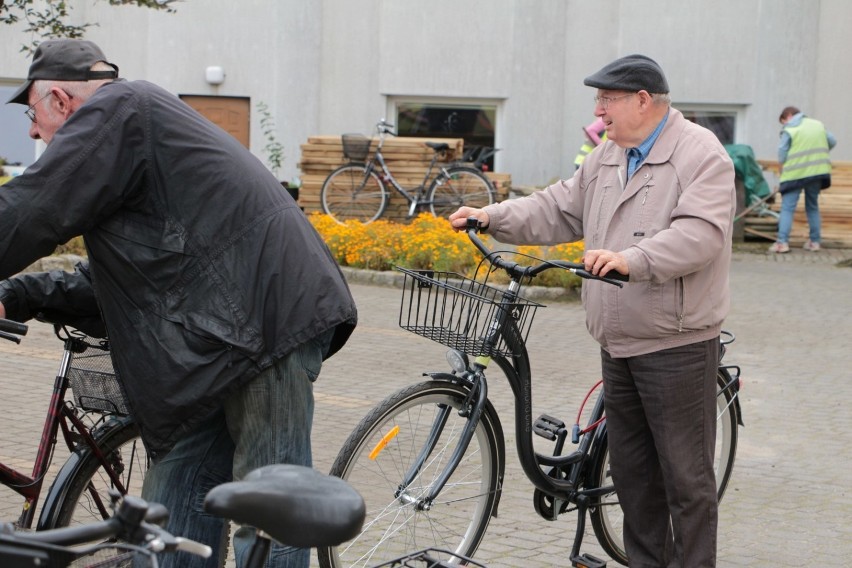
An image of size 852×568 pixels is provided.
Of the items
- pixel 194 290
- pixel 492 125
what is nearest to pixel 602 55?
pixel 492 125

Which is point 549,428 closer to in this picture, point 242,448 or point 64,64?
point 242,448

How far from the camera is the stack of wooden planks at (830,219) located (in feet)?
55.9

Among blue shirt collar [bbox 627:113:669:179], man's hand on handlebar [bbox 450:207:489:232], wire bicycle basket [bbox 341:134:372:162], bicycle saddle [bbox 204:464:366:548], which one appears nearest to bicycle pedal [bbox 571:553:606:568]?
man's hand on handlebar [bbox 450:207:489:232]

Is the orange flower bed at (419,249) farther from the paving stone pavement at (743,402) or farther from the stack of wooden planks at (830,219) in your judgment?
the stack of wooden planks at (830,219)

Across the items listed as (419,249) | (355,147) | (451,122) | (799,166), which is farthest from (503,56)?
(419,249)

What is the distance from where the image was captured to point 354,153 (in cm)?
1691

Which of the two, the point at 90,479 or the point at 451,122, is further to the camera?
the point at 451,122

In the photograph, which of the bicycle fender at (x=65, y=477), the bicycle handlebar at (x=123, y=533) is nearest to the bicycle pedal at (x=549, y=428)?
the bicycle fender at (x=65, y=477)

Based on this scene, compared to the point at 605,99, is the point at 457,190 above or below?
below

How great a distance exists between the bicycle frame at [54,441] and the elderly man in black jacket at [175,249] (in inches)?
23.6

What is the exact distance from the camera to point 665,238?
13.0 feet

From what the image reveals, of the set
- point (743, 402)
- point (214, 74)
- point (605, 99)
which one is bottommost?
point (743, 402)

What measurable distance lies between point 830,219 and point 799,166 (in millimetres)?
1507

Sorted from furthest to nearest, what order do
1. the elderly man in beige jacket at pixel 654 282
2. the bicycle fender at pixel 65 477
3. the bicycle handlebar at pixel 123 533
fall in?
the elderly man in beige jacket at pixel 654 282
the bicycle fender at pixel 65 477
the bicycle handlebar at pixel 123 533
